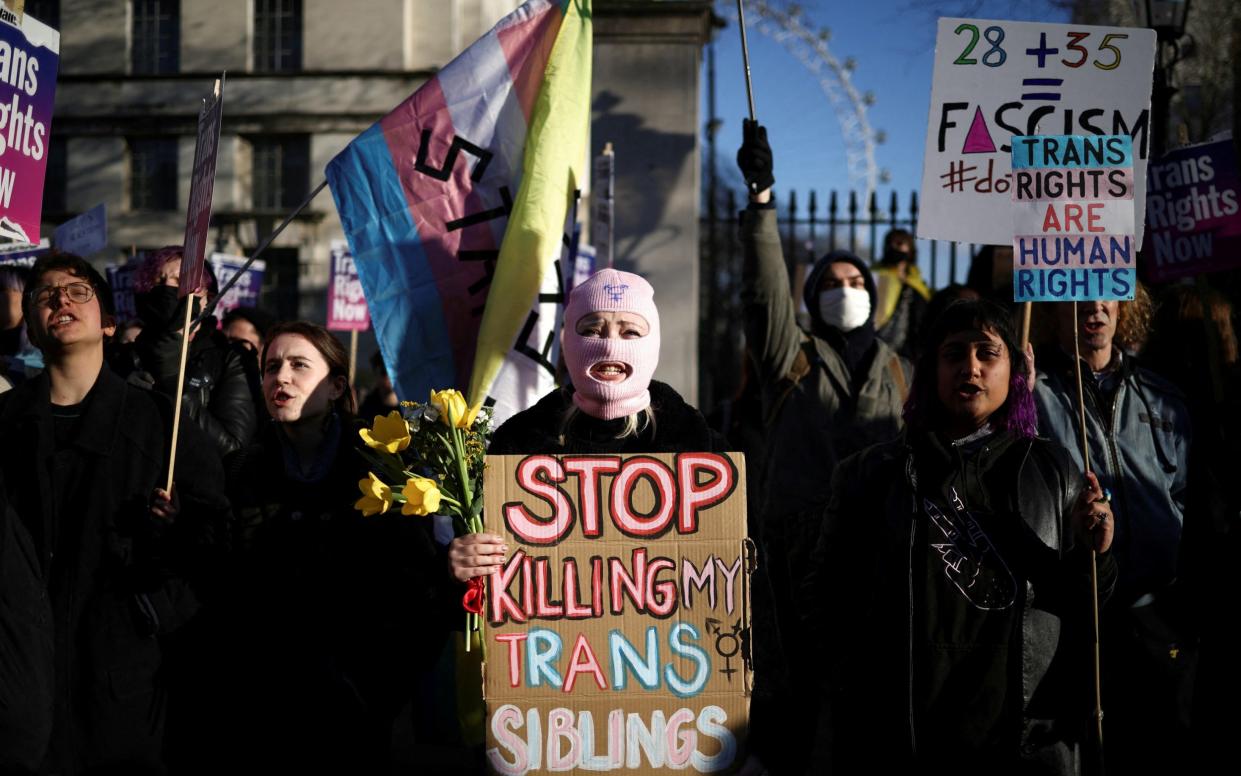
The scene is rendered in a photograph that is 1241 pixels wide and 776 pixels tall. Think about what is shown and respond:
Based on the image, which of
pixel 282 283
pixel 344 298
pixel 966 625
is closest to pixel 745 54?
pixel 966 625

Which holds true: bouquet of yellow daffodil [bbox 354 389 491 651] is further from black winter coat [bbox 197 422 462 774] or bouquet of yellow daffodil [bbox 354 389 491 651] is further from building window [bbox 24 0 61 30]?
building window [bbox 24 0 61 30]

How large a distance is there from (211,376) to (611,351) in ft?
7.88

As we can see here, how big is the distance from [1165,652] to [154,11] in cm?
2949

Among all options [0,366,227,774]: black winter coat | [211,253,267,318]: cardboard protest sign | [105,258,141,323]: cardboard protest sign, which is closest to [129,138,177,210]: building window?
[211,253,267,318]: cardboard protest sign

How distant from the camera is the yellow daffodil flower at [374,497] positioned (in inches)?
113

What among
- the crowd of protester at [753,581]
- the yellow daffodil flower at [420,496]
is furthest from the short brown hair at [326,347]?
the yellow daffodil flower at [420,496]

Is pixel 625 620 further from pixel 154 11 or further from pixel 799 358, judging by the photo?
pixel 154 11

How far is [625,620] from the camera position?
9.27 ft

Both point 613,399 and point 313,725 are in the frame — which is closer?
point 613,399

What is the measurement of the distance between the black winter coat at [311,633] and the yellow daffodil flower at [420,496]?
0.59 meters

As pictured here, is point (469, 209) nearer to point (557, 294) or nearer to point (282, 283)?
point (557, 294)

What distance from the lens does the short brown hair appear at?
12.6 feet

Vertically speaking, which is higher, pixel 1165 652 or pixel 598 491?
pixel 598 491

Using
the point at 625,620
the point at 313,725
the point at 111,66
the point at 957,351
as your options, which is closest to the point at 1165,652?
the point at 957,351
